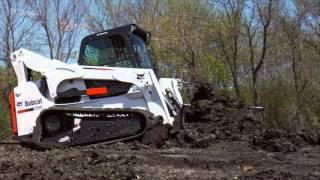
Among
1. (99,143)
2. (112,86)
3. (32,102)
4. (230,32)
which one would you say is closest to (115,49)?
(112,86)

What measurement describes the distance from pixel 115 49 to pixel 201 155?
13.6ft

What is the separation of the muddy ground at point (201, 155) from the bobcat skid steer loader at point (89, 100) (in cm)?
47

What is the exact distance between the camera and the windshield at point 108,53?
38.8ft

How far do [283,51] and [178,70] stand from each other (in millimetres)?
5486

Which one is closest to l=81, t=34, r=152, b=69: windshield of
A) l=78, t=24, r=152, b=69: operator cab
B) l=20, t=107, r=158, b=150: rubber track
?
l=78, t=24, r=152, b=69: operator cab

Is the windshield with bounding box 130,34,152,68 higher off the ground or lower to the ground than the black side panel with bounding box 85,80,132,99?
higher

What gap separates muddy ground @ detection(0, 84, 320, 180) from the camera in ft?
23.2

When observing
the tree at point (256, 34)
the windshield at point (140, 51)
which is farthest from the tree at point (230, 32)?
the windshield at point (140, 51)

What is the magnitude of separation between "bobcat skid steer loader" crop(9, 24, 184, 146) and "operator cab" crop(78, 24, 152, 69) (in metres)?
0.02

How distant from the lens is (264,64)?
76.9 ft

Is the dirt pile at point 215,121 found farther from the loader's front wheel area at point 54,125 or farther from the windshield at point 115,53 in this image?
the loader's front wheel area at point 54,125

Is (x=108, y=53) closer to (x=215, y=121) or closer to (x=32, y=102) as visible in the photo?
(x=32, y=102)

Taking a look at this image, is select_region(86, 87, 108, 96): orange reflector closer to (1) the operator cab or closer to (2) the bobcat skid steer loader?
(2) the bobcat skid steer loader

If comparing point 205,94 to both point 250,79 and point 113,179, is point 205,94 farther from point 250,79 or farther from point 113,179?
point 250,79
